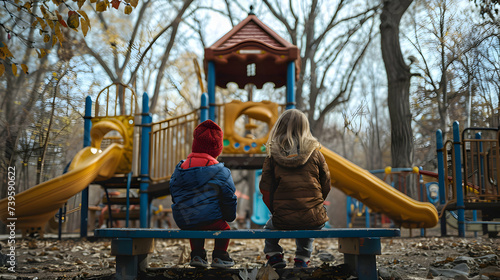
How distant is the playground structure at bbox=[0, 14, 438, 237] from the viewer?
22.2 feet

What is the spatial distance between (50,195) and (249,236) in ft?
13.2

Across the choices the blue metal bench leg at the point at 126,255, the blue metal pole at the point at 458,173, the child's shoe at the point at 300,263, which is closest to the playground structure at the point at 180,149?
the blue metal pole at the point at 458,173

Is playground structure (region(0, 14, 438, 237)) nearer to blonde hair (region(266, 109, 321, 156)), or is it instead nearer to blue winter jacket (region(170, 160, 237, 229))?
blue winter jacket (region(170, 160, 237, 229))

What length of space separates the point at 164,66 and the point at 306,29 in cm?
536

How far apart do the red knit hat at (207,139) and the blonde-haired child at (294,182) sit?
16.5 inches

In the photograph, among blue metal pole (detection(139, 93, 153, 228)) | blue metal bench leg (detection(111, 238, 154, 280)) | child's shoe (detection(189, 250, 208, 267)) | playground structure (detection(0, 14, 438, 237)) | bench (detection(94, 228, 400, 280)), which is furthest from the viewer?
blue metal pole (detection(139, 93, 153, 228))

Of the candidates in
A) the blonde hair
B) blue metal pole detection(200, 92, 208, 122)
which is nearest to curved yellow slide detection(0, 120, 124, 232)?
blue metal pole detection(200, 92, 208, 122)

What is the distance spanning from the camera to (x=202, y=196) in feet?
10.1

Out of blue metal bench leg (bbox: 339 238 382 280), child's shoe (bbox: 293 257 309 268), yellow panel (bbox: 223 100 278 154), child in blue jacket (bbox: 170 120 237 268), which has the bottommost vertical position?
child's shoe (bbox: 293 257 309 268)

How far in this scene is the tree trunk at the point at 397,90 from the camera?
7.09 metres

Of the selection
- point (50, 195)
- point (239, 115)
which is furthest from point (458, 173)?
point (50, 195)

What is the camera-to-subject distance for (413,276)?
10.3 ft

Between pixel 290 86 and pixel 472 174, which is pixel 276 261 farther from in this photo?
pixel 290 86

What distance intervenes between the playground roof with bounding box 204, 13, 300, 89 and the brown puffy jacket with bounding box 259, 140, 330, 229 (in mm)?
5104
